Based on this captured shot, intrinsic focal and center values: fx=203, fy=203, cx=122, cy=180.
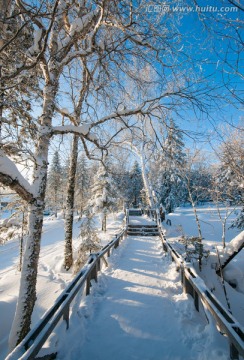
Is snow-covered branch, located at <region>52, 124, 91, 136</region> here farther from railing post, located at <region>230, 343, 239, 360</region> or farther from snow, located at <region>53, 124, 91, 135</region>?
railing post, located at <region>230, 343, 239, 360</region>

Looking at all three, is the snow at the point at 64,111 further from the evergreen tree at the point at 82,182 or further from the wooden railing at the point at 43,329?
the evergreen tree at the point at 82,182

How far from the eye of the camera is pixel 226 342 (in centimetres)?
309

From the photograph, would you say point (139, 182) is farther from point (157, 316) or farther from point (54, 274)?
point (157, 316)

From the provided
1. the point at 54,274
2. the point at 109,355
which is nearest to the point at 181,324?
the point at 109,355

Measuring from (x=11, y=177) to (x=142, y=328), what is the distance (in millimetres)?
3576

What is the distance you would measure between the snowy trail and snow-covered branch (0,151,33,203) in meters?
2.62

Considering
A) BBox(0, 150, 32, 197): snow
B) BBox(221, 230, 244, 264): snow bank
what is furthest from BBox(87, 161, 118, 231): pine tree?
BBox(0, 150, 32, 197): snow

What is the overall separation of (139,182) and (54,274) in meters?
46.0

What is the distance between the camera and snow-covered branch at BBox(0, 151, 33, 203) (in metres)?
3.40

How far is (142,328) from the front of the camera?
12.1 feet

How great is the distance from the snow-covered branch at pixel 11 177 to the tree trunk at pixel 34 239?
0.27 metres

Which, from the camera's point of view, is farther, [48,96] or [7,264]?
[7,264]

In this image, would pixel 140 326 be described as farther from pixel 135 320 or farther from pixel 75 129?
pixel 75 129

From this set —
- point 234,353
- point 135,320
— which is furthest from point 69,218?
point 234,353
